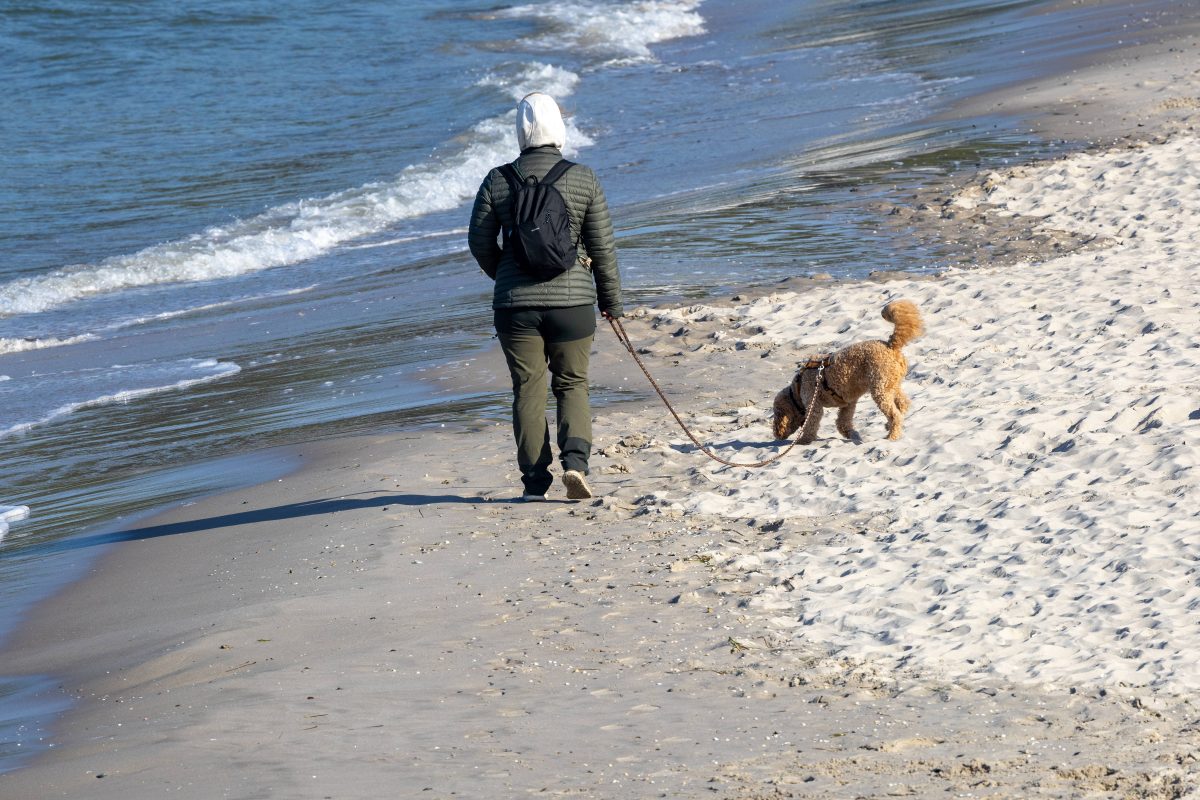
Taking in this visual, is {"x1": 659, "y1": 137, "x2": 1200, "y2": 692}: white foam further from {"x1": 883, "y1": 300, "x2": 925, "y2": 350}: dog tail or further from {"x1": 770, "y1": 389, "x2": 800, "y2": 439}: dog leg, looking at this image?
{"x1": 883, "y1": 300, "x2": 925, "y2": 350}: dog tail

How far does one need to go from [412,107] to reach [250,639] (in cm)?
1998

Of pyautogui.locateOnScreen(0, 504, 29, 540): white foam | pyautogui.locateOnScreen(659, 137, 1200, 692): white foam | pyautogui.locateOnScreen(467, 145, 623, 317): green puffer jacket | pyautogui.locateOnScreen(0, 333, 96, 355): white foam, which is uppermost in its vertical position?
pyautogui.locateOnScreen(467, 145, 623, 317): green puffer jacket

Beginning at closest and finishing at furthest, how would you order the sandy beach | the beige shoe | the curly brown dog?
the sandy beach < the beige shoe < the curly brown dog

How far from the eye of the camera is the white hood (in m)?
6.36

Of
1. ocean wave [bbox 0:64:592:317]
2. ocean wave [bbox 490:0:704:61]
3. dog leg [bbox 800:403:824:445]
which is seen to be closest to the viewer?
dog leg [bbox 800:403:824:445]

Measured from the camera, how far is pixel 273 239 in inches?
629

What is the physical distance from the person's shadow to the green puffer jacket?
121 cm

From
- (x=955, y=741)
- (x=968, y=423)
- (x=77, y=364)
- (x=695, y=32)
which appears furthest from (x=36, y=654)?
(x=695, y=32)

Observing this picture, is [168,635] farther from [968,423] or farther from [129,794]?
[968,423]

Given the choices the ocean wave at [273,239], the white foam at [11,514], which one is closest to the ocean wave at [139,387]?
the white foam at [11,514]

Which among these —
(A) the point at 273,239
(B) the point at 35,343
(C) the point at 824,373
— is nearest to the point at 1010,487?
(C) the point at 824,373

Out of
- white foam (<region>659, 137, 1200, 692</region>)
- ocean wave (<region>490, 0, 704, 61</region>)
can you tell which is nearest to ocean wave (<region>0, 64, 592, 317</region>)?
white foam (<region>659, 137, 1200, 692</region>)

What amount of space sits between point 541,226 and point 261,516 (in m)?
2.32

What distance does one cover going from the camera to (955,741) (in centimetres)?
424
